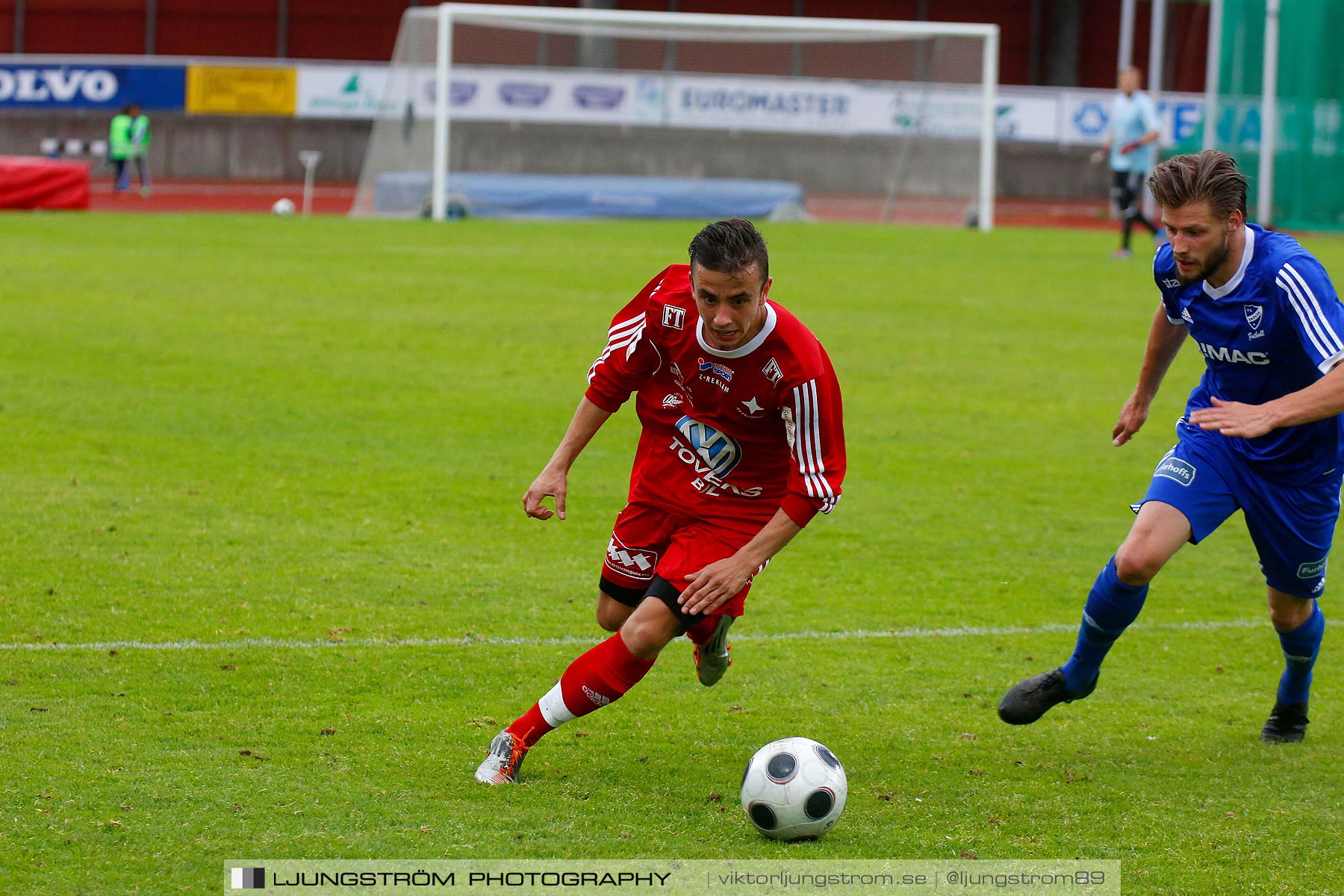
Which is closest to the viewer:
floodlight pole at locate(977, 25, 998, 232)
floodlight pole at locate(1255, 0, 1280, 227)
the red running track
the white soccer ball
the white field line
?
the white soccer ball

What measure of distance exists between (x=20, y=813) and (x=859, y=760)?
7.78ft

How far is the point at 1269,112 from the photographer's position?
23.5 meters

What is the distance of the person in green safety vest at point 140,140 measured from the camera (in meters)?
30.3

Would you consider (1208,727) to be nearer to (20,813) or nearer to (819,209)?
(20,813)

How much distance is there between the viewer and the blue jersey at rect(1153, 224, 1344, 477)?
4.58m

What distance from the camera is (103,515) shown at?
743 centimetres

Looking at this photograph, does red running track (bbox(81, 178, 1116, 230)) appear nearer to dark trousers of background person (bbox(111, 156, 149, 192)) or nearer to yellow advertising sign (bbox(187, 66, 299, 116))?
dark trousers of background person (bbox(111, 156, 149, 192))

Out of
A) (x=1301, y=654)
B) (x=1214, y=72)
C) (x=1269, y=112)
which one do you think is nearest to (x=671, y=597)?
(x=1301, y=654)

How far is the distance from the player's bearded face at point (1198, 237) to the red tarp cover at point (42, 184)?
21892 millimetres

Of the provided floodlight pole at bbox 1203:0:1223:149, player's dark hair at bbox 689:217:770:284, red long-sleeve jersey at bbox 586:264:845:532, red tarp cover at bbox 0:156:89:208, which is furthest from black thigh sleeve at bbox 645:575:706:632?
floodlight pole at bbox 1203:0:1223:149

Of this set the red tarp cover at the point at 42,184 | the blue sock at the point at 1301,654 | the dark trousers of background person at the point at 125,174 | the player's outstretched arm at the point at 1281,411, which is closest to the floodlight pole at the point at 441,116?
the red tarp cover at the point at 42,184

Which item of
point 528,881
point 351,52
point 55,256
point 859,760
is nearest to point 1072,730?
point 859,760

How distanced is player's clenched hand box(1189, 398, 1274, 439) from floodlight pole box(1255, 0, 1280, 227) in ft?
67.9

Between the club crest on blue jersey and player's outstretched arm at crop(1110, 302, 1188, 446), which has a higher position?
player's outstretched arm at crop(1110, 302, 1188, 446)
